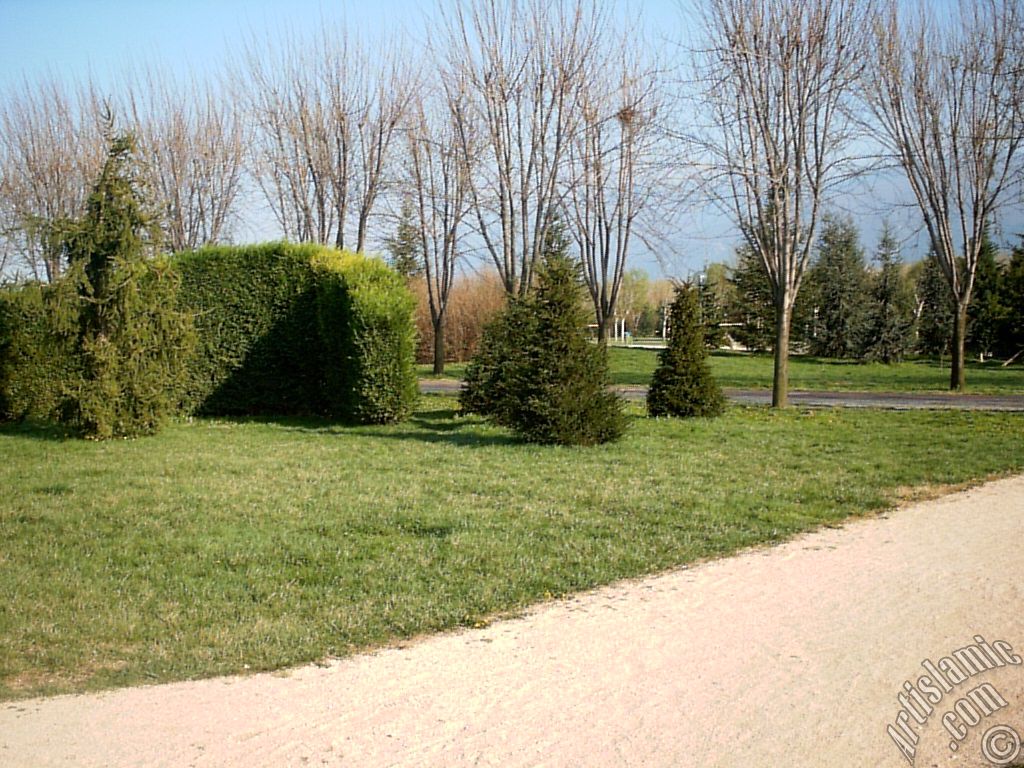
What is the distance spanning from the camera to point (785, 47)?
1553 cm

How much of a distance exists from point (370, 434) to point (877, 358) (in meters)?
29.3

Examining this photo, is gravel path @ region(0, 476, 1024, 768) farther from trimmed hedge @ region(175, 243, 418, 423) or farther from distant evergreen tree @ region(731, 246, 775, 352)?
distant evergreen tree @ region(731, 246, 775, 352)

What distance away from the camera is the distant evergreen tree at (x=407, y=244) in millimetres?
27812

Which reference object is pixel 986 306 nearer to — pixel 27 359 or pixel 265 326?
pixel 265 326

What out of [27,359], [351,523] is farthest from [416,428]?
[351,523]

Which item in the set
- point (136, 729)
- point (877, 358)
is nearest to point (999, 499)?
point (136, 729)

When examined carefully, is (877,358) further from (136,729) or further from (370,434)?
(136,729)

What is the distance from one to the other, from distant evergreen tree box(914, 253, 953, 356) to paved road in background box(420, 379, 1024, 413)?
63.2 feet

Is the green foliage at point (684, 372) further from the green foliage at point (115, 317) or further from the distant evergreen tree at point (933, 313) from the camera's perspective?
the distant evergreen tree at point (933, 313)

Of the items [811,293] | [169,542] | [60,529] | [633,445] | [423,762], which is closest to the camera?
[423,762]

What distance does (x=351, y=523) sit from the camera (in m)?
7.41

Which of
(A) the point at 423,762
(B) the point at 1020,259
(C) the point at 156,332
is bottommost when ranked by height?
(A) the point at 423,762

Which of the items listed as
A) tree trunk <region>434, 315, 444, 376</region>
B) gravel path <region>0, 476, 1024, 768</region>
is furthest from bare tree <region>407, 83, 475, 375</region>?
gravel path <region>0, 476, 1024, 768</region>

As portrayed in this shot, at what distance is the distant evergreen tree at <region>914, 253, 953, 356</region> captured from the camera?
39375mm
